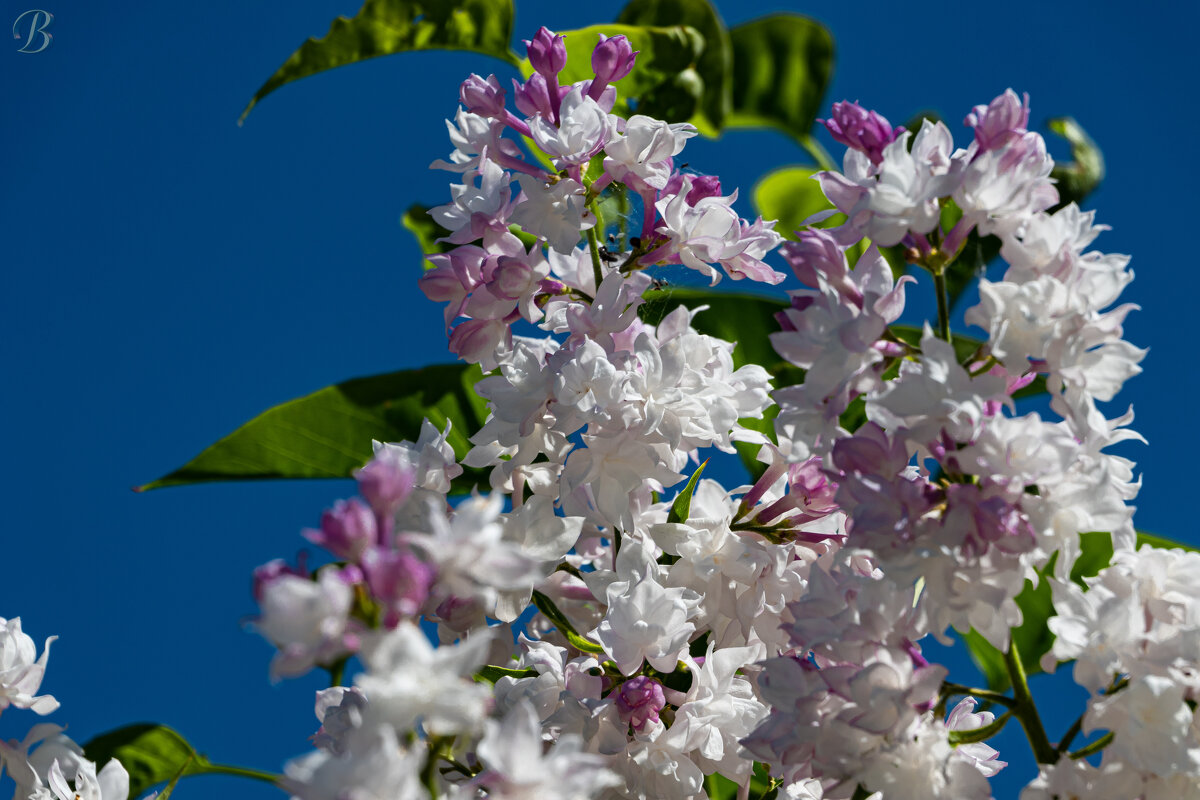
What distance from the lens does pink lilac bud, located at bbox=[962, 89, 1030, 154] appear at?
1.45 feet

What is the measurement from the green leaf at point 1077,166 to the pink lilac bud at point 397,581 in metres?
0.98

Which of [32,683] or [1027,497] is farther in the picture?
[32,683]

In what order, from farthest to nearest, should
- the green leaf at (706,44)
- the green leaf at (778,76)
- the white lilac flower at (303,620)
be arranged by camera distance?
the green leaf at (778,76)
the green leaf at (706,44)
the white lilac flower at (303,620)

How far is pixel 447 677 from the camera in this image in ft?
0.88

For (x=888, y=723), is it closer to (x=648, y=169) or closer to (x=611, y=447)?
(x=611, y=447)

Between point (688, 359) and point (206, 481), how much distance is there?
1.68 feet

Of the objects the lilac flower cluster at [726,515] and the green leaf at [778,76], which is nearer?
the lilac flower cluster at [726,515]

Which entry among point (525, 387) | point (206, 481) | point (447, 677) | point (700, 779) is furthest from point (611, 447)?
point (206, 481)

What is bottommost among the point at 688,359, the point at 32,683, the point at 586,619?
the point at 32,683

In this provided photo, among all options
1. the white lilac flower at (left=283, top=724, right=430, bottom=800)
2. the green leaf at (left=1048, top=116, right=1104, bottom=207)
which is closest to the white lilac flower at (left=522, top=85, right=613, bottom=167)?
the white lilac flower at (left=283, top=724, right=430, bottom=800)

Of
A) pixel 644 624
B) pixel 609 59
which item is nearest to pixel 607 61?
pixel 609 59

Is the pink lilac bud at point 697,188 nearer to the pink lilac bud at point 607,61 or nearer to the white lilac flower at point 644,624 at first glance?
the pink lilac bud at point 607,61

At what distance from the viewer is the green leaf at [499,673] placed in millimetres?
540

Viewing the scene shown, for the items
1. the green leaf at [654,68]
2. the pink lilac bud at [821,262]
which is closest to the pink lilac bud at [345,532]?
the pink lilac bud at [821,262]
